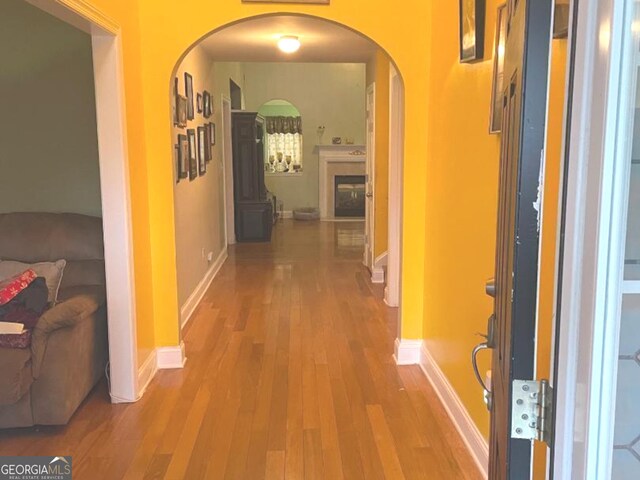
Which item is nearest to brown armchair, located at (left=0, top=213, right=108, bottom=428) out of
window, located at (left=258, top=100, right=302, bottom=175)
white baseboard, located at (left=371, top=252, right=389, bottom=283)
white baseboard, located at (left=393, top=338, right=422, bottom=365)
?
white baseboard, located at (left=393, top=338, right=422, bottom=365)

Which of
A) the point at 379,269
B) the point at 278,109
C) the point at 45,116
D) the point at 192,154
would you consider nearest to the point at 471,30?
the point at 45,116

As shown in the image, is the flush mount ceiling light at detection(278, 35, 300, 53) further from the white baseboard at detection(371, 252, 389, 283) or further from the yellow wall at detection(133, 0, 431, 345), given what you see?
the white baseboard at detection(371, 252, 389, 283)

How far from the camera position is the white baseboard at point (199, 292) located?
4590mm

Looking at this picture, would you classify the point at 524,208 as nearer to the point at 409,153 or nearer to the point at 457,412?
the point at 457,412

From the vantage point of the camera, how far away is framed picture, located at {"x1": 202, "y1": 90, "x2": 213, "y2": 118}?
230 inches

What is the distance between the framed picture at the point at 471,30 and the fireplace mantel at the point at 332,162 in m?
9.04

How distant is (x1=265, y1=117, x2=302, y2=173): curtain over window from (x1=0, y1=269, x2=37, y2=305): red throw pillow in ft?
30.0

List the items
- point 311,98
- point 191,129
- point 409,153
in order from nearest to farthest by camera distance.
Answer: point 409,153 → point 191,129 → point 311,98

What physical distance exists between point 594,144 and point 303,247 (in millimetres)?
7612

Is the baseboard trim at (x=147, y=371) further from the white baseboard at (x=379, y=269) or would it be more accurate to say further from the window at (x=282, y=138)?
the window at (x=282, y=138)

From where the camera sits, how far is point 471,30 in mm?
2523

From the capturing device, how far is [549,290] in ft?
4.70

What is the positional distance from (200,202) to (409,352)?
2799mm

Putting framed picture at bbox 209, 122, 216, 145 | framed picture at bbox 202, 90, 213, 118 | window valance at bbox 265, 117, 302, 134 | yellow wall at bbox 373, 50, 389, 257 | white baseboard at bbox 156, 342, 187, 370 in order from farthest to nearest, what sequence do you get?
window valance at bbox 265, 117, 302, 134
framed picture at bbox 209, 122, 216, 145
framed picture at bbox 202, 90, 213, 118
yellow wall at bbox 373, 50, 389, 257
white baseboard at bbox 156, 342, 187, 370
